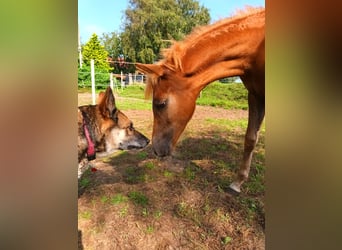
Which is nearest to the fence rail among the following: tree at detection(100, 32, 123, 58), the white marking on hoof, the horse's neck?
tree at detection(100, 32, 123, 58)

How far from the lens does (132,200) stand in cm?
136

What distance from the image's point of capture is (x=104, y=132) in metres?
1.51

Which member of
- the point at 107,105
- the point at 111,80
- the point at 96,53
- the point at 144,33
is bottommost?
the point at 107,105

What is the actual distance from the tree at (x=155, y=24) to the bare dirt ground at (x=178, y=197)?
0.93ft

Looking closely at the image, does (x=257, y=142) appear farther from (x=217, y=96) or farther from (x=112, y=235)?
(x=112, y=235)

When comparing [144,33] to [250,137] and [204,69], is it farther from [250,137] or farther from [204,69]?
[250,137]

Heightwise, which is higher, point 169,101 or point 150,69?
point 150,69

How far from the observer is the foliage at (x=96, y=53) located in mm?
1182

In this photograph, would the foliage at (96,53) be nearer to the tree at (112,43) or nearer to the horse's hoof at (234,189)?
the tree at (112,43)

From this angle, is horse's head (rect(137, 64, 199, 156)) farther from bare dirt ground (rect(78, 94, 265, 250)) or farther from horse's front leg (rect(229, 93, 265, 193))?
horse's front leg (rect(229, 93, 265, 193))

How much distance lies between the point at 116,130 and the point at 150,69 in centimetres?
42

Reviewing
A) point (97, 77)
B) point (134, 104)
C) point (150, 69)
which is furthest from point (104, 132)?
point (150, 69)

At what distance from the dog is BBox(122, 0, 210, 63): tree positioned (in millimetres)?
246
